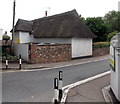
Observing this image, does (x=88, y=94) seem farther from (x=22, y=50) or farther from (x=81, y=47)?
(x=81, y=47)

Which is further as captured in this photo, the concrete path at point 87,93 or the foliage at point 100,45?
the foliage at point 100,45

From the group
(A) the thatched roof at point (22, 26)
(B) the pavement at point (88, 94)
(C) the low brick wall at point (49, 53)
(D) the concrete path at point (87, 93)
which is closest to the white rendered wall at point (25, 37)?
(A) the thatched roof at point (22, 26)

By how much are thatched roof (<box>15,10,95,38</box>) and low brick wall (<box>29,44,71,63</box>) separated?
250 centimetres

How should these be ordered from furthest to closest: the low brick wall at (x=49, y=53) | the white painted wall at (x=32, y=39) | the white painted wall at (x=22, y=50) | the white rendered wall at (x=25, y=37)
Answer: the white rendered wall at (x=25, y=37) < the white painted wall at (x=32, y=39) < the white painted wall at (x=22, y=50) < the low brick wall at (x=49, y=53)

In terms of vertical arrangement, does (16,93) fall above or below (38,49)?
below

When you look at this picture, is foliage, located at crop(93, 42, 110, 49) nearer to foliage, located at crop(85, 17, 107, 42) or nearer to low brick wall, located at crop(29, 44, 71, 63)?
foliage, located at crop(85, 17, 107, 42)

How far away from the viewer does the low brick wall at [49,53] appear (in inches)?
622

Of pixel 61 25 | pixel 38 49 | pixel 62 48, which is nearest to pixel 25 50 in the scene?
pixel 38 49

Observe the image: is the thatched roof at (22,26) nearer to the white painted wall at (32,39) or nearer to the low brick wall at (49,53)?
the white painted wall at (32,39)

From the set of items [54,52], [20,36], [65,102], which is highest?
[20,36]

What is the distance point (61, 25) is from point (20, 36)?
319 inches

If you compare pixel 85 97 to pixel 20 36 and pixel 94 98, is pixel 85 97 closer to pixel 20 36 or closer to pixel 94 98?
pixel 94 98

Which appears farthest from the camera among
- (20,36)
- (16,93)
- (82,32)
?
(20,36)

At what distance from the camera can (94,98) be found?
6230mm
